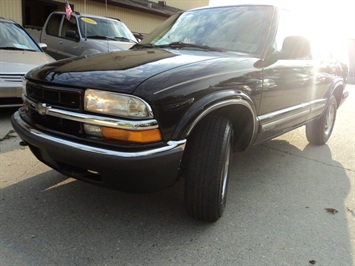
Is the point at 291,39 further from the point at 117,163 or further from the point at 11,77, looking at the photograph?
the point at 11,77

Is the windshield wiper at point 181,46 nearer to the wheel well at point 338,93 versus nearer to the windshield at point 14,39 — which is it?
the wheel well at point 338,93

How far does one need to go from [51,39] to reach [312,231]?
27.1 ft

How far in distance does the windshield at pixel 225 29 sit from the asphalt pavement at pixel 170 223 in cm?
141

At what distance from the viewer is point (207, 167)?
7.88 ft

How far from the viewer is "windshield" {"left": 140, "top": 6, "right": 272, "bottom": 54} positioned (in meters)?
3.17

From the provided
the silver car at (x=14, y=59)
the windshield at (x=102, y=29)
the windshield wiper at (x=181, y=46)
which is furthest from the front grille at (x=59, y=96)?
the windshield at (x=102, y=29)

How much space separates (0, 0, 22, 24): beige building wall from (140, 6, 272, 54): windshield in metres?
8.74

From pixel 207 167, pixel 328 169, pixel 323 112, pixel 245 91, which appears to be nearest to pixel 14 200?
pixel 207 167

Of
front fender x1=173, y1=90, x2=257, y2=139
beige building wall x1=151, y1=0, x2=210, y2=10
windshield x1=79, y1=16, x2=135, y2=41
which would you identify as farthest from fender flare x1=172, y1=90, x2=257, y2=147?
beige building wall x1=151, y1=0, x2=210, y2=10

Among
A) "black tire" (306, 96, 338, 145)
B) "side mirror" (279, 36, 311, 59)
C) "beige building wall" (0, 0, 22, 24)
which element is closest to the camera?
"side mirror" (279, 36, 311, 59)

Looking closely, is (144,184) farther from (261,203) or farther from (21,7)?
(21,7)

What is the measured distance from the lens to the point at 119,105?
2.07 meters

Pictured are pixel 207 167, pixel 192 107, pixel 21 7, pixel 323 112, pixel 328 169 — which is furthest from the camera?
pixel 21 7

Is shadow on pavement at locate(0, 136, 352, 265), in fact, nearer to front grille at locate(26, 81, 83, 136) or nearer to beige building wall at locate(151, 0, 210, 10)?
front grille at locate(26, 81, 83, 136)
